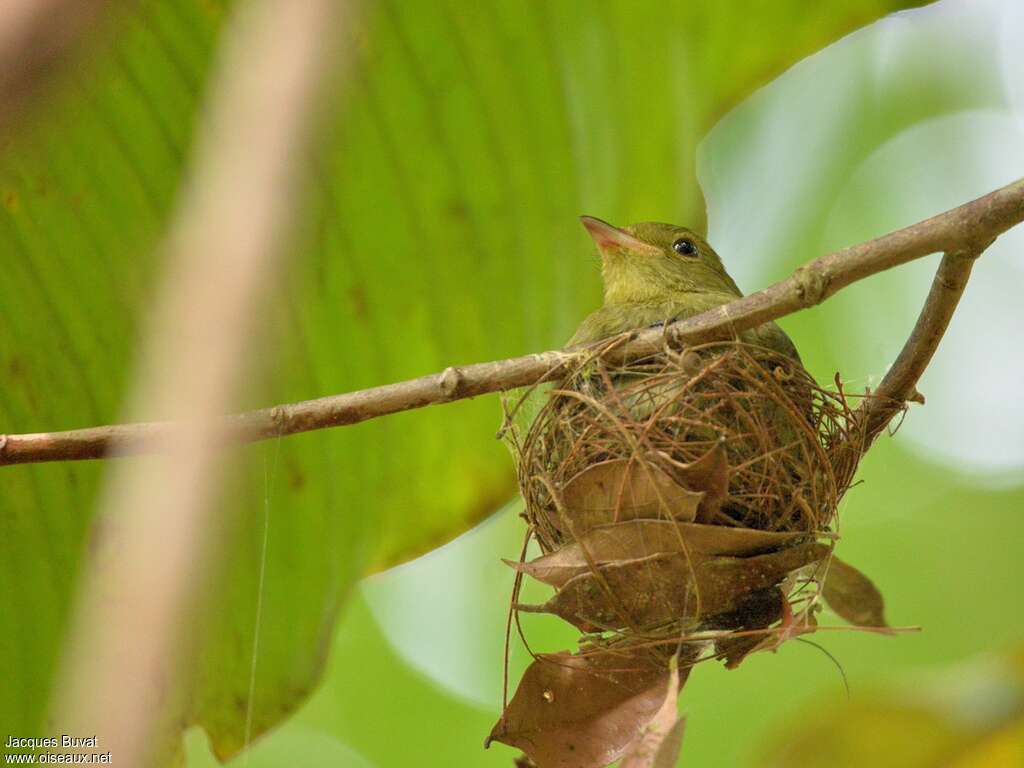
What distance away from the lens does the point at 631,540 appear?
221cm

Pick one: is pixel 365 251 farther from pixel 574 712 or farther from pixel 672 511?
pixel 574 712

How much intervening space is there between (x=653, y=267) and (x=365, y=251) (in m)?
1.19

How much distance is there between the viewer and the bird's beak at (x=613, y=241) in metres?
3.17

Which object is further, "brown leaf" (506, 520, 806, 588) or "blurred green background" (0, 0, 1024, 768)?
"blurred green background" (0, 0, 1024, 768)

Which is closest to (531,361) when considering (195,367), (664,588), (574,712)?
(664,588)

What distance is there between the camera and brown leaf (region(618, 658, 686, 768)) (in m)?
1.48

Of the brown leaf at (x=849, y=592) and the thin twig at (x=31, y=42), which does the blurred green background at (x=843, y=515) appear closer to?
the brown leaf at (x=849, y=592)

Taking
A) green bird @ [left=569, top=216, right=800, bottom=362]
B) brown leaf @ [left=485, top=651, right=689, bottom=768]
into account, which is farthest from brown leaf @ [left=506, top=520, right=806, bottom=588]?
green bird @ [left=569, top=216, right=800, bottom=362]

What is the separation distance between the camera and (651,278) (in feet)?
12.3

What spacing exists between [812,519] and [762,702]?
2.34 m

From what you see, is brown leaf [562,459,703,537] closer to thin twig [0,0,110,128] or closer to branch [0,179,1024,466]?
branch [0,179,1024,466]

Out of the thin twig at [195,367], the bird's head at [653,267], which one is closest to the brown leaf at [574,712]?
the thin twig at [195,367]

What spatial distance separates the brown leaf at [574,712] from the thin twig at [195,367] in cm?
116

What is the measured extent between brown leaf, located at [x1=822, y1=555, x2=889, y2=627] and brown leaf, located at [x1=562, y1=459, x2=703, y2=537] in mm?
622
